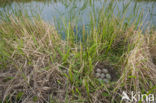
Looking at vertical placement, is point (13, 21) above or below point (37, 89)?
above

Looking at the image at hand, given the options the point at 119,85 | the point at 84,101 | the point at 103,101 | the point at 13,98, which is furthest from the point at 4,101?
the point at 119,85

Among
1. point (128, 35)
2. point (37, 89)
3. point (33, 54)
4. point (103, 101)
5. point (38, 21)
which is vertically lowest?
point (103, 101)

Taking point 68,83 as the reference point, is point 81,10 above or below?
above

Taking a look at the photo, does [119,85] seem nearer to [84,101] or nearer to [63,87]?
[84,101]

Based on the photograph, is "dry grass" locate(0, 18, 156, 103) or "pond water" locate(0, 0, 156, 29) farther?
"pond water" locate(0, 0, 156, 29)

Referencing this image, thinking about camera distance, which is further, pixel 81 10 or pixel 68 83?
pixel 81 10

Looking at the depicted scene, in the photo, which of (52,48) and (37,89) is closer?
(37,89)

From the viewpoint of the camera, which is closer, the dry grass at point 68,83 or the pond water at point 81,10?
the dry grass at point 68,83

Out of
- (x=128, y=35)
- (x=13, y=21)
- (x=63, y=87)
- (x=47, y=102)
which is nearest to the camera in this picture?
(x=47, y=102)

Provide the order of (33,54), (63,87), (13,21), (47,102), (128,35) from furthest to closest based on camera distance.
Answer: (13,21) → (128,35) → (33,54) → (63,87) → (47,102)

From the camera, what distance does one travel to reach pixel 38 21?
2076mm

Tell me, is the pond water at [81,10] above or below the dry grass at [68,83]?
above

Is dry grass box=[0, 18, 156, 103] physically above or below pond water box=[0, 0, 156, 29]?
below

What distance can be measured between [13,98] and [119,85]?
992 mm
